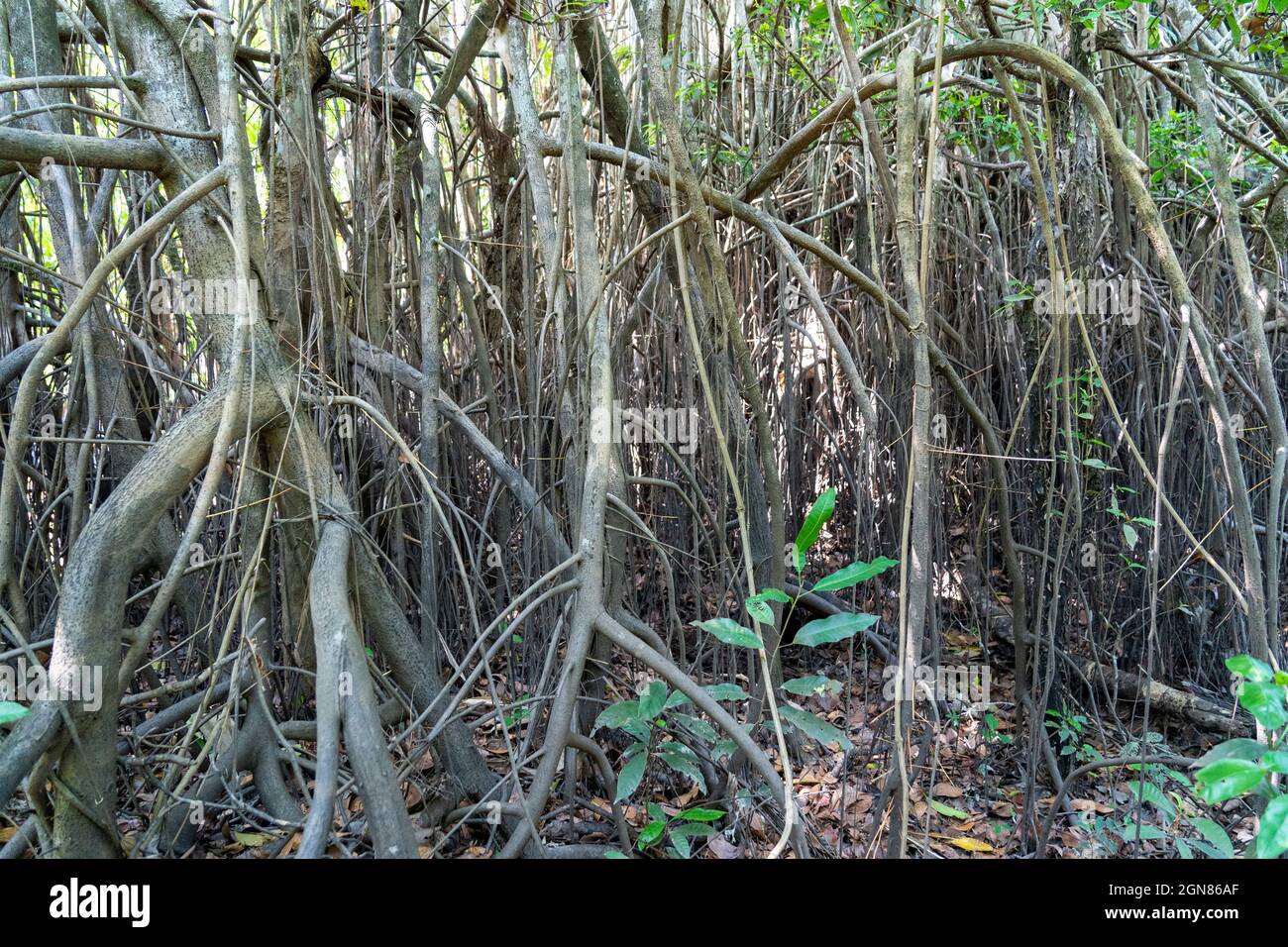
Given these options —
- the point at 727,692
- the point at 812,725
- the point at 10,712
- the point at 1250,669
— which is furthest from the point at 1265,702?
the point at 10,712

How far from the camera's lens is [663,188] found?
105 inches

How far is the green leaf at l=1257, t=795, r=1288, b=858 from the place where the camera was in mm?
1242

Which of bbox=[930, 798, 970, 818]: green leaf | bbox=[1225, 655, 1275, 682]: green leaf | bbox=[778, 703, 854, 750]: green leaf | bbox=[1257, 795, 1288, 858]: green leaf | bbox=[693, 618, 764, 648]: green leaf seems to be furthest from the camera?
bbox=[930, 798, 970, 818]: green leaf

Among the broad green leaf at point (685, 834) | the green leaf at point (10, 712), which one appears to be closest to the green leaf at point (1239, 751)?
the broad green leaf at point (685, 834)

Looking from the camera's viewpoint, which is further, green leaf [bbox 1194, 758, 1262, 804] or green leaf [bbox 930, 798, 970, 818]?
green leaf [bbox 930, 798, 970, 818]

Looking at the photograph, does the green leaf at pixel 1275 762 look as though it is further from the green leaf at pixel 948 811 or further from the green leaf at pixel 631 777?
the green leaf at pixel 948 811

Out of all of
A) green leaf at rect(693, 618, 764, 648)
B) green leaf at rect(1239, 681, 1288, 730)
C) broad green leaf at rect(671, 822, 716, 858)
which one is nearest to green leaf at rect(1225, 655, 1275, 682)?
green leaf at rect(1239, 681, 1288, 730)

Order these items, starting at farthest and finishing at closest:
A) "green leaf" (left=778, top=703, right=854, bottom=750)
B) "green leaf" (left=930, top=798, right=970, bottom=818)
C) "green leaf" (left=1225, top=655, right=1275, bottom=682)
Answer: "green leaf" (left=930, top=798, right=970, bottom=818) < "green leaf" (left=778, top=703, right=854, bottom=750) < "green leaf" (left=1225, top=655, right=1275, bottom=682)

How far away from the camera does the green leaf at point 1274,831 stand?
124cm

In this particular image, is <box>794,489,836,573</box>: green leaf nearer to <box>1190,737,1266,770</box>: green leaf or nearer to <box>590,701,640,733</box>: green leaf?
<box>590,701,640,733</box>: green leaf

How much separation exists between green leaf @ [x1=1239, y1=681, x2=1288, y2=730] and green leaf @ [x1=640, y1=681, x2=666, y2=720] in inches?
38.0
